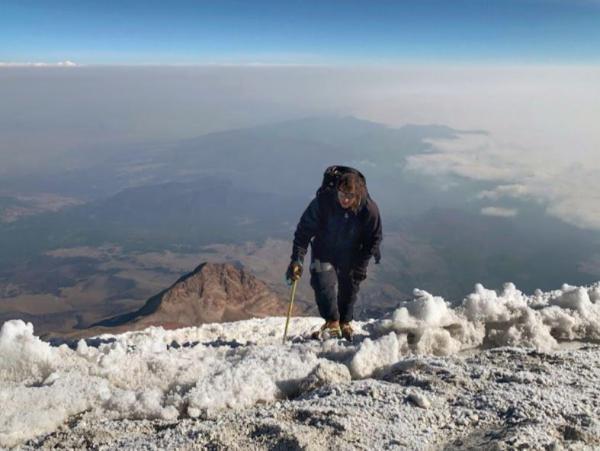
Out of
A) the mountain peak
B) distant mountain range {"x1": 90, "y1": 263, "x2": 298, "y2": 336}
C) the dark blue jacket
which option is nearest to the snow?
the dark blue jacket

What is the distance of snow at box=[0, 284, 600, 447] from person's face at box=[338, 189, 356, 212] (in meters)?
1.70

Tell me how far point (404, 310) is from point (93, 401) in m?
3.51

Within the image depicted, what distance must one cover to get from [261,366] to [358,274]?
12.4ft

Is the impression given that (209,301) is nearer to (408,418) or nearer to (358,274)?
(358,274)

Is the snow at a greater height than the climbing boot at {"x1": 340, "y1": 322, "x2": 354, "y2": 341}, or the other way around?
the snow

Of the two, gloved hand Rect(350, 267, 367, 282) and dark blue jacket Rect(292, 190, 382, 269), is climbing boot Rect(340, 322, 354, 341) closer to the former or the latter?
gloved hand Rect(350, 267, 367, 282)

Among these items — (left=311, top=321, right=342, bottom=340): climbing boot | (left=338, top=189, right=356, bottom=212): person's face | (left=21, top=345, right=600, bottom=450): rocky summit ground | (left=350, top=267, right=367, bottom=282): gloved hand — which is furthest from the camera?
(left=350, top=267, right=367, bottom=282): gloved hand

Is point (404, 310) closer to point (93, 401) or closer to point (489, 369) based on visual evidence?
point (489, 369)

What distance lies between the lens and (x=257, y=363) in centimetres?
Answer: 514

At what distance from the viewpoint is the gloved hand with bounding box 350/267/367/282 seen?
8492 mm

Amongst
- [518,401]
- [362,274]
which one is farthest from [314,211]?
[518,401]

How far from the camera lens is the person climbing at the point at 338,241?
7.61 meters

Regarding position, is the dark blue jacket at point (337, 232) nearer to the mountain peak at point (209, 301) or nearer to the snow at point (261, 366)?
the snow at point (261, 366)

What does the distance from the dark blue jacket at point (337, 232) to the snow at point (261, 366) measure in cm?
158
